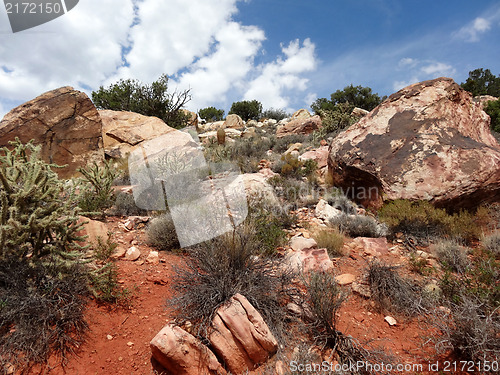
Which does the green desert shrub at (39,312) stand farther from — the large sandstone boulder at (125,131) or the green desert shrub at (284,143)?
the green desert shrub at (284,143)

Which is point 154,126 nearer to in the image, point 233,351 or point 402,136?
point 402,136

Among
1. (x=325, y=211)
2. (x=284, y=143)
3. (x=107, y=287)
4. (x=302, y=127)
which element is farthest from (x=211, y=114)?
(x=107, y=287)

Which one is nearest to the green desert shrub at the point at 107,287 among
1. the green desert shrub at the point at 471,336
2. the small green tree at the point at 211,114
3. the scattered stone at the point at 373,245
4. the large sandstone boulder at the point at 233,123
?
the green desert shrub at the point at 471,336

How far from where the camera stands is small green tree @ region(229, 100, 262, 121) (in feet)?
108

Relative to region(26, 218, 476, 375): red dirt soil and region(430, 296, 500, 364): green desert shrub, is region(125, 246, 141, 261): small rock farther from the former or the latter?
region(430, 296, 500, 364): green desert shrub

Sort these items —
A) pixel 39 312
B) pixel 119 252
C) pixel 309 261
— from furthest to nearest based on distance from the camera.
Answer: pixel 119 252 → pixel 309 261 → pixel 39 312

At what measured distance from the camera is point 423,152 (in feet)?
16.9

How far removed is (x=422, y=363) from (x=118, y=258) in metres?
3.52

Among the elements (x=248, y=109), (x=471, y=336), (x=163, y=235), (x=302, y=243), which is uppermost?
(x=248, y=109)

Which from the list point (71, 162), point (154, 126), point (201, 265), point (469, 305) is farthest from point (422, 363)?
point (154, 126)

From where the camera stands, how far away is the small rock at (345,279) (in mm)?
3270

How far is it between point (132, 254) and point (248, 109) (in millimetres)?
31299

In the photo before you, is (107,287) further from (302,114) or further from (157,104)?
(302,114)

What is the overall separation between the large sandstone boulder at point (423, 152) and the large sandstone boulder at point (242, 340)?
3.87m
